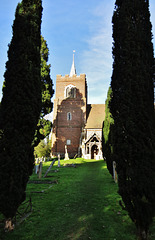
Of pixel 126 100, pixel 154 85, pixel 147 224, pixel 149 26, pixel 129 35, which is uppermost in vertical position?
pixel 149 26

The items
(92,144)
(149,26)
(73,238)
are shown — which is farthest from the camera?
(92,144)

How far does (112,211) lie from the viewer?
6.11 meters

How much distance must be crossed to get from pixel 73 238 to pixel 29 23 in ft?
24.2

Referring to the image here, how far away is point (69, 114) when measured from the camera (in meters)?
35.0

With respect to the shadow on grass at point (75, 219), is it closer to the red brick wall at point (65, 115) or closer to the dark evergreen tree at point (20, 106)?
the dark evergreen tree at point (20, 106)

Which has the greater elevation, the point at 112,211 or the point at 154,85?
the point at 154,85

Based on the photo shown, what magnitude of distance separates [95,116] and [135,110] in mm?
30100

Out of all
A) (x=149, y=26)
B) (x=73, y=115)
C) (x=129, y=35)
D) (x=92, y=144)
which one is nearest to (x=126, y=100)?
(x=129, y=35)

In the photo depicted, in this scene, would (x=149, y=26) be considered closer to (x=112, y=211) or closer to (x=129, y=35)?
(x=129, y=35)

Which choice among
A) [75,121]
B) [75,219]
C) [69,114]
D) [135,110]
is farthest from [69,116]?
[135,110]

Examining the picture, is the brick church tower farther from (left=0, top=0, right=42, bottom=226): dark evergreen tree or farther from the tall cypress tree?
the tall cypress tree

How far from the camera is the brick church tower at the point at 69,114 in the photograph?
1319 inches

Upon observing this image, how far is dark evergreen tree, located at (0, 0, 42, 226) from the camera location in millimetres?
5141

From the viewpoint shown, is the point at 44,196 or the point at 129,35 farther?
the point at 44,196
